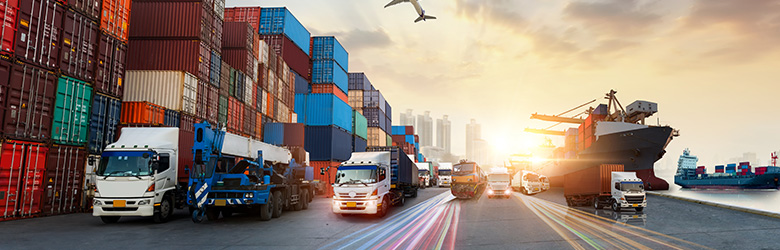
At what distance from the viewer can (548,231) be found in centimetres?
1173

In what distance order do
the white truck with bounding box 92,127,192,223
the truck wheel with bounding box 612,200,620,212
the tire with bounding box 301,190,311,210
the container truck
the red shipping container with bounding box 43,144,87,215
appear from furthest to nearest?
the tire with bounding box 301,190,311,210 → the truck wheel with bounding box 612,200,620,212 → the container truck → the red shipping container with bounding box 43,144,87,215 → the white truck with bounding box 92,127,192,223

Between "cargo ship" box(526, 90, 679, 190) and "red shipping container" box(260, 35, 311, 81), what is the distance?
3304cm

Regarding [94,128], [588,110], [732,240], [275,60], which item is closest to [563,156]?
[588,110]

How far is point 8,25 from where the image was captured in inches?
544

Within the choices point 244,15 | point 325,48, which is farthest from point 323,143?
point 244,15

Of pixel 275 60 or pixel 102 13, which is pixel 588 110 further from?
pixel 102 13

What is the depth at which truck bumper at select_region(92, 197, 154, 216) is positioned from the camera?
1323 centimetres

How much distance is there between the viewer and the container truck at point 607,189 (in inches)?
→ 738

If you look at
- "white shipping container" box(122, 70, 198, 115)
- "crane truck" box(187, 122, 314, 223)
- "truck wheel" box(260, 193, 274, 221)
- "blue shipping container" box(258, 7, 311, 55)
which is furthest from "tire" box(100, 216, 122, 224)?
"blue shipping container" box(258, 7, 311, 55)

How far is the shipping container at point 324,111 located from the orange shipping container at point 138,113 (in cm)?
1803

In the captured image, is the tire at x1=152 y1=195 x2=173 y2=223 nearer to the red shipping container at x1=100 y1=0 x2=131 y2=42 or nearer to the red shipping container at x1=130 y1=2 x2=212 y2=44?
the red shipping container at x1=100 y1=0 x2=131 y2=42

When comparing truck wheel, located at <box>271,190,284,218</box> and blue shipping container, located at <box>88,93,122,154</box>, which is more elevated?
blue shipping container, located at <box>88,93,122,154</box>

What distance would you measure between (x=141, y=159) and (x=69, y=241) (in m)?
4.17

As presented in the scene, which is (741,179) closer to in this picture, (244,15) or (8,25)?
(244,15)
